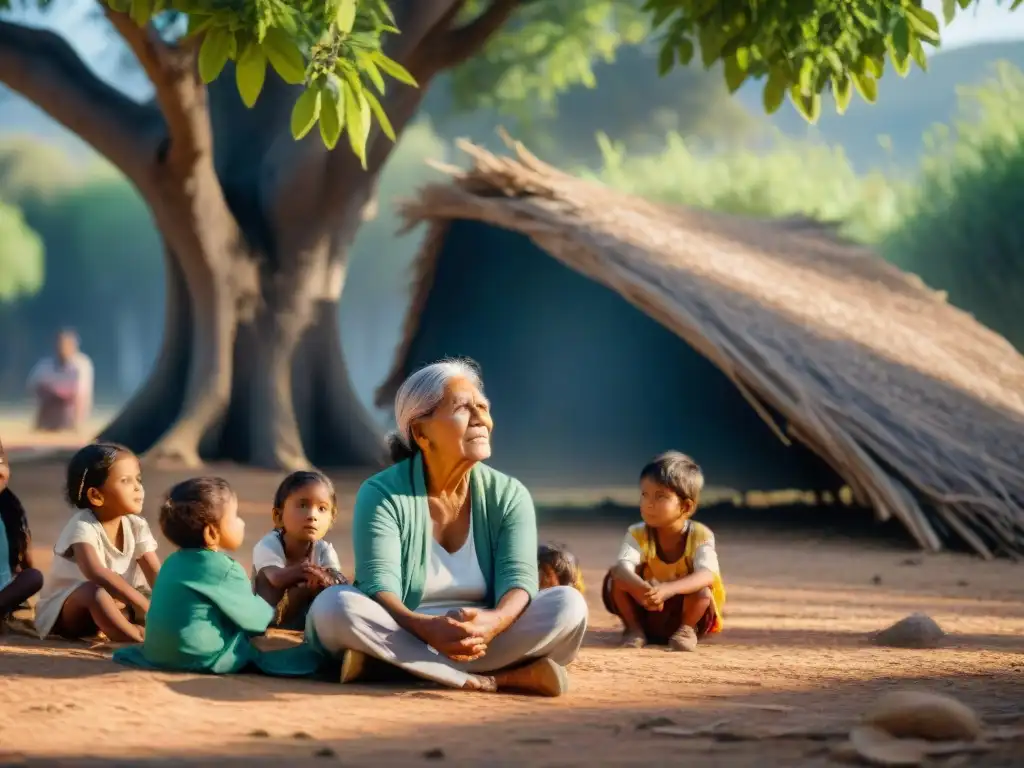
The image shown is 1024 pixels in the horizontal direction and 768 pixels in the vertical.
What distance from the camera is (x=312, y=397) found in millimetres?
12781

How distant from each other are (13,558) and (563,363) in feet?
27.0

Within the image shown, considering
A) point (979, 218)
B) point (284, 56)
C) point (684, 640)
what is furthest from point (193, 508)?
point (979, 218)

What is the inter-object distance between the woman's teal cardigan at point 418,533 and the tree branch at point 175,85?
570cm

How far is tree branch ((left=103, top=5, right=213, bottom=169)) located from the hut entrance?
2.49 metres

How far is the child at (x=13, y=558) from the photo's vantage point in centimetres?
514

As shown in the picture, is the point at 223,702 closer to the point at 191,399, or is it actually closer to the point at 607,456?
the point at 191,399

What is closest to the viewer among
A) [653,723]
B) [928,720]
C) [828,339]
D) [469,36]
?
[928,720]

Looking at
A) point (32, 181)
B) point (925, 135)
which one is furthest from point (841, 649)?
point (32, 181)

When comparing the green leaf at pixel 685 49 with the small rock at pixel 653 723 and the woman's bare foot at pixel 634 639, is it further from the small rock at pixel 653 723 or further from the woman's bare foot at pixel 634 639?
the small rock at pixel 653 723

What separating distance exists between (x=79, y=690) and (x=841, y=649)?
274 cm

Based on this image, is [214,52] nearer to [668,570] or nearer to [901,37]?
[901,37]

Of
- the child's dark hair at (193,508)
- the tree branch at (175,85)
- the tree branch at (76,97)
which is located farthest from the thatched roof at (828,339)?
the child's dark hair at (193,508)

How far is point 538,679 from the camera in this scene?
420 centimetres

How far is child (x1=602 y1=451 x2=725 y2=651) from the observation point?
5234mm
